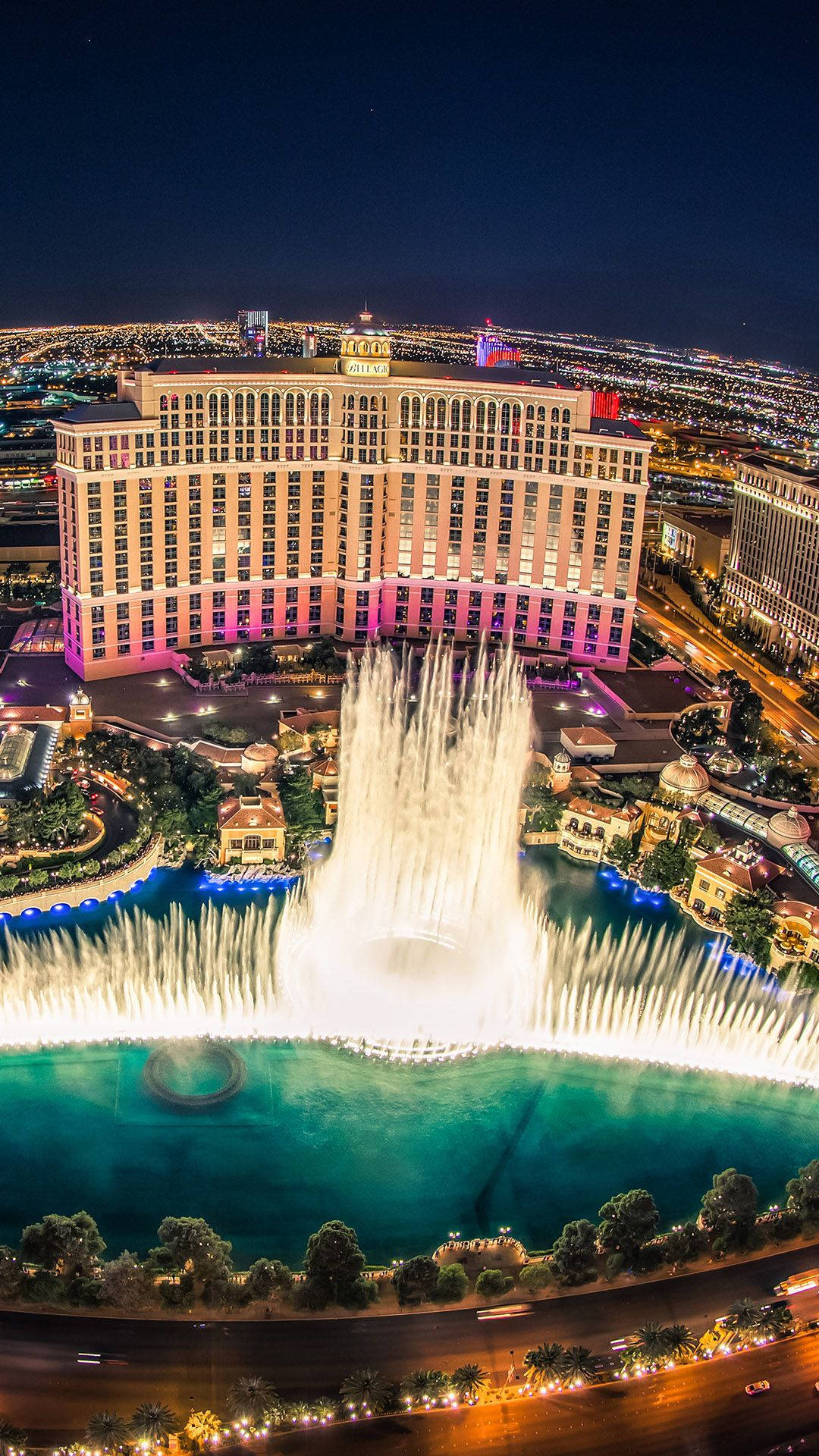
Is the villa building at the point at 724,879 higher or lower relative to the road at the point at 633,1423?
higher

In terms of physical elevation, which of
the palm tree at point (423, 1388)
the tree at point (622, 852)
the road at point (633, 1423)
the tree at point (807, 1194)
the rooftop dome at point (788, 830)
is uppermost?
the rooftop dome at point (788, 830)

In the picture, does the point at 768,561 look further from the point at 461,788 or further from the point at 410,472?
the point at 461,788

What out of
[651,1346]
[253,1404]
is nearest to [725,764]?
[651,1346]

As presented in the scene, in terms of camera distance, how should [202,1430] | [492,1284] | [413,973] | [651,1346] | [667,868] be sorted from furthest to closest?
[667,868] → [413,973] → [492,1284] → [651,1346] → [202,1430]

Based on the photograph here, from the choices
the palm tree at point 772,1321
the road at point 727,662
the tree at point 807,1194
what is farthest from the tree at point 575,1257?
the road at point 727,662

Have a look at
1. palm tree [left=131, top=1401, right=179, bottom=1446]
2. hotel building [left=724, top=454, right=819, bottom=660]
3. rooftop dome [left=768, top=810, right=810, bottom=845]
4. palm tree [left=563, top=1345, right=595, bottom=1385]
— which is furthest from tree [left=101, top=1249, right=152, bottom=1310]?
hotel building [left=724, top=454, right=819, bottom=660]

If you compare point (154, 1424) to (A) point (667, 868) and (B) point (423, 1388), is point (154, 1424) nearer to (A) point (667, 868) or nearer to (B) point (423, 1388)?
(B) point (423, 1388)

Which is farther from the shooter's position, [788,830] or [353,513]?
[353,513]

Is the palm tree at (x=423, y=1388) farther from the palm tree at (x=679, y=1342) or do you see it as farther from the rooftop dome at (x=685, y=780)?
the rooftop dome at (x=685, y=780)
